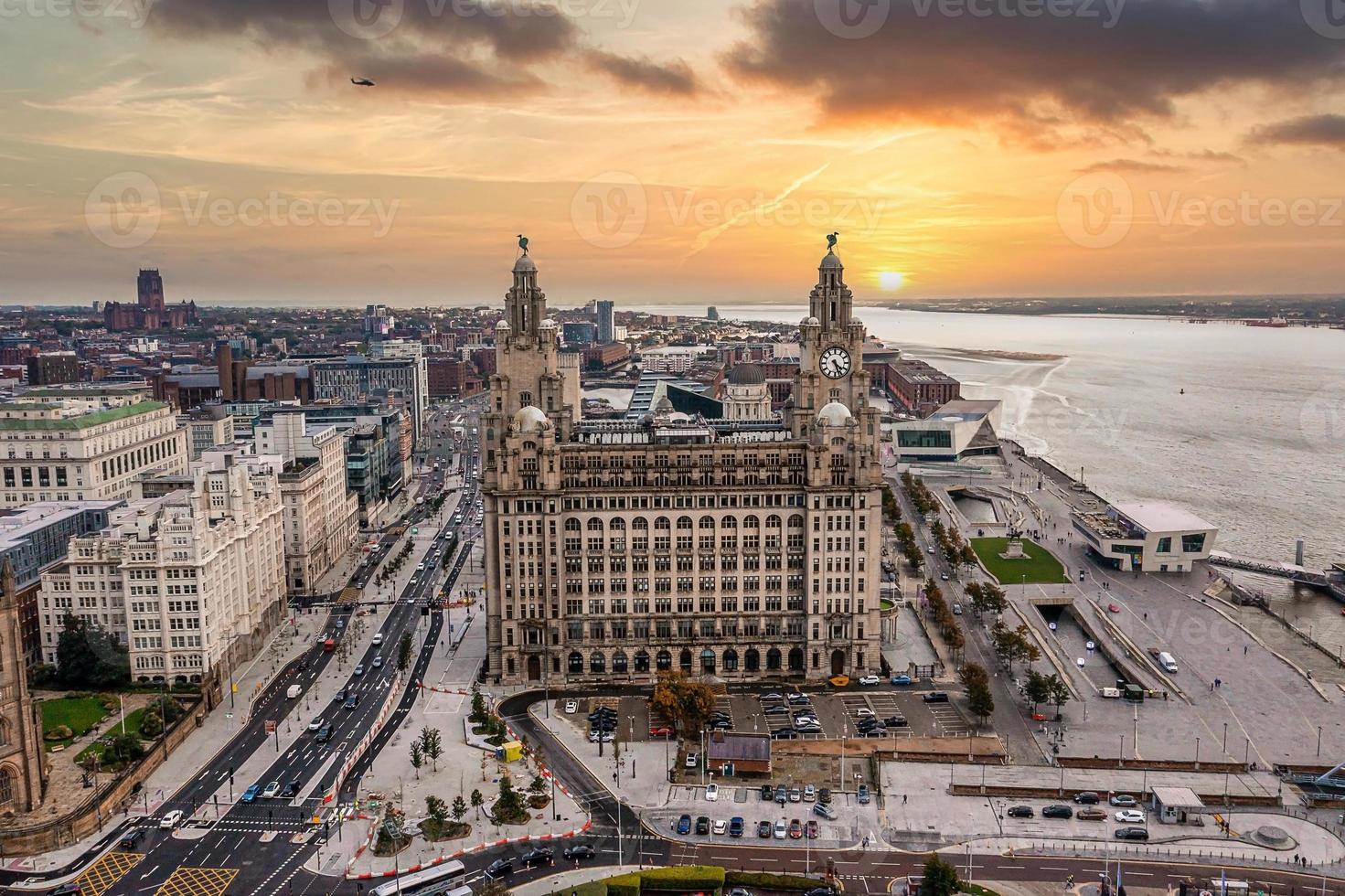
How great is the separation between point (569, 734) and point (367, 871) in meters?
21.3

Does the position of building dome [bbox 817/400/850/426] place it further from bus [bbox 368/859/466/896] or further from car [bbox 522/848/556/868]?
bus [bbox 368/859/466/896]

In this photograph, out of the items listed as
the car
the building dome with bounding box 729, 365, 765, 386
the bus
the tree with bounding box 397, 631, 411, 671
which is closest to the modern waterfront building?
the tree with bounding box 397, 631, 411, 671

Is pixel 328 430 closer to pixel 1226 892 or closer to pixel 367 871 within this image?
pixel 367 871

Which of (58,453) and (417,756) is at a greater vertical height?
(58,453)

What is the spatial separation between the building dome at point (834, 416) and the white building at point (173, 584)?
49.2 metres

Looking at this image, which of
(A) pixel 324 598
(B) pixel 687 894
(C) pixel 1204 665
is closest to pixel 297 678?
(A) pixel 324 598

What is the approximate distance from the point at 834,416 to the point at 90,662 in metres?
61.4

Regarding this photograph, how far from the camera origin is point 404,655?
90500 mm

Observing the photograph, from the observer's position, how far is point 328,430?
439 ft

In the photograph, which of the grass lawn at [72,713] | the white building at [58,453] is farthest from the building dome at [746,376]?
the grass lawn at [72,713]

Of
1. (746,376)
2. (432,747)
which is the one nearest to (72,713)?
(432,747)

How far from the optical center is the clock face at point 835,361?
3718 inches

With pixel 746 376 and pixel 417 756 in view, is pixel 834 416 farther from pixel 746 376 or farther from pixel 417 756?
pixel 746 376

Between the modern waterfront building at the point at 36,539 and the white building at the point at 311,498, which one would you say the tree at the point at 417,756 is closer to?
the modern waterfront building at the point at 36,539
